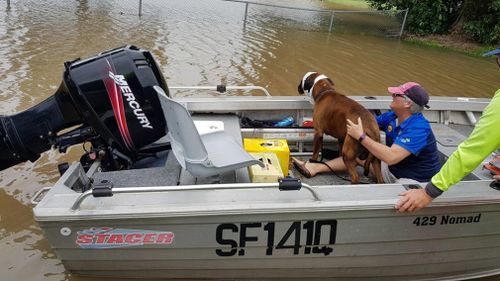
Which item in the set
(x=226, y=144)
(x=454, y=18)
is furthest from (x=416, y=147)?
(x=454, y=18)

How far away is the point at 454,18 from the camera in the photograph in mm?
15445

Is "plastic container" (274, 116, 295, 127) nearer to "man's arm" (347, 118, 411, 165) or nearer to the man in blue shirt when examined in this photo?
the man in blue shirt

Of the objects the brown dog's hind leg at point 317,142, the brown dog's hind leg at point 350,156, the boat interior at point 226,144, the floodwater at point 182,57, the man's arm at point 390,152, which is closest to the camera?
the boat interior at point 226,144

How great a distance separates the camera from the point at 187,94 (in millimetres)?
6961

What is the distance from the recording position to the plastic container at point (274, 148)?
128 inches

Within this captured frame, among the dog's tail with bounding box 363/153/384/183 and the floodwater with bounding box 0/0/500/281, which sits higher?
the dog's tail with bounding box 363/153/384/183

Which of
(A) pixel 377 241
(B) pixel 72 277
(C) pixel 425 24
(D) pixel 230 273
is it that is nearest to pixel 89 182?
(B) pixel 72 277

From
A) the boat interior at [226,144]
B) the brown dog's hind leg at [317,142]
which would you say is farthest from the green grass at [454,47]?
the brown dog's hind leg at [317,142]

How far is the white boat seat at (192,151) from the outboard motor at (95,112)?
0.72 feet

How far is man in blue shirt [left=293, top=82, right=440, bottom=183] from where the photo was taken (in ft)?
9.50

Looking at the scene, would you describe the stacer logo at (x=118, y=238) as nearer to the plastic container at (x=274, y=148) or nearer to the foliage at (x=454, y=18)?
the plastic container at (x=274, y=148)

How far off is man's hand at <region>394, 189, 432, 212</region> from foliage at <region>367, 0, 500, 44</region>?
44.3 ft

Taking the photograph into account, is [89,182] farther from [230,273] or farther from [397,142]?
[397,142]

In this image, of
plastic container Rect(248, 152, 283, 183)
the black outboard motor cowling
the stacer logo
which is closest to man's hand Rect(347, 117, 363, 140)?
plastic container Rect(248, 152, 283, 183)
